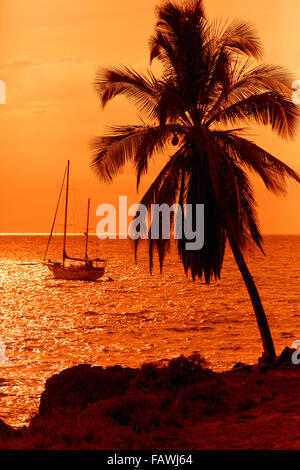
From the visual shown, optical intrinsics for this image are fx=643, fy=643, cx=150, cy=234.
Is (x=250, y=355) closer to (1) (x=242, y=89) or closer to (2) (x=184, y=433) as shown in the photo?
(1) (x=242, y=89)

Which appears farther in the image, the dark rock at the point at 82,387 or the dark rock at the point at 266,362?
the dark rock at the point at 266,362

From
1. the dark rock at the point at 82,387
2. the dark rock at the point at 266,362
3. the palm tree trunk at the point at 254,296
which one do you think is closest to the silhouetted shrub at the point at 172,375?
the dark rock at the point at 82,387

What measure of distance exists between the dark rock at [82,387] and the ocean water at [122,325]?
3.97 m

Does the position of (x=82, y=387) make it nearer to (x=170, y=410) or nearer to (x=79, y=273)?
(x=170, y=410)

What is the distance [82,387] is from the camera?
1520 centimetres

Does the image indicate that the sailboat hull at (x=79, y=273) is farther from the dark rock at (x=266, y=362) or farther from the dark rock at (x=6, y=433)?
the dark rock at (x=6, y=433)

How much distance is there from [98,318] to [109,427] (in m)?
57.0

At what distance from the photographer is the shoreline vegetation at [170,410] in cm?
1019

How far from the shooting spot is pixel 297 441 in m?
9.81

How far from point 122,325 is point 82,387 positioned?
46141 millimetres

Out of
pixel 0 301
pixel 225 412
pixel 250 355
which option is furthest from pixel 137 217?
pixel 0 301

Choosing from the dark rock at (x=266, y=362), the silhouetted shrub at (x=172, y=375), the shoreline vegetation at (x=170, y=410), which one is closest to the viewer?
the shoreline vegetation at (x=170, y=410)

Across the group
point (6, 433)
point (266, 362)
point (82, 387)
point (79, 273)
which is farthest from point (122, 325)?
point (79, 273)

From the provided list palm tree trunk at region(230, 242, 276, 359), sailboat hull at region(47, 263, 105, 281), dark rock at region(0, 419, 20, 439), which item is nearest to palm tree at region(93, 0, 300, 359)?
palm tree trunk at region(230, 242, 276, 359)
